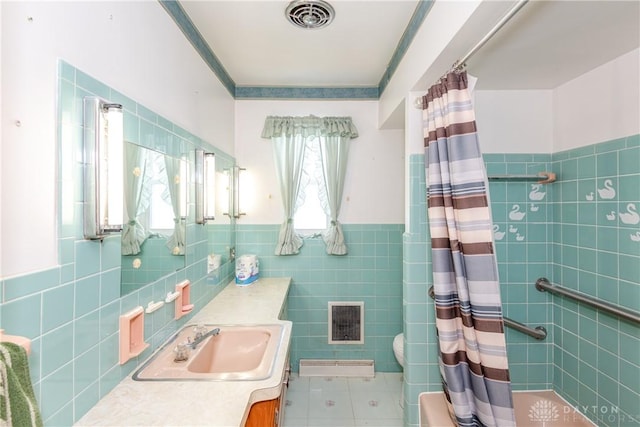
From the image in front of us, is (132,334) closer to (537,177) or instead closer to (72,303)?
(72,303)

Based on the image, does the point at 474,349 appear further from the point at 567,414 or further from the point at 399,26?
the point at 399,26

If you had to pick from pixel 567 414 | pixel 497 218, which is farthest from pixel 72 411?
pixel 567 414

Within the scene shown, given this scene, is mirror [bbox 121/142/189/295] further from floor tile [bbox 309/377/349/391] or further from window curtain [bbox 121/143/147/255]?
floor tile [bbox 309/377/349/391]

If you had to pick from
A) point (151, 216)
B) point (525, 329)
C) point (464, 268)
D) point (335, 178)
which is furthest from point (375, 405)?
point (151, 216)

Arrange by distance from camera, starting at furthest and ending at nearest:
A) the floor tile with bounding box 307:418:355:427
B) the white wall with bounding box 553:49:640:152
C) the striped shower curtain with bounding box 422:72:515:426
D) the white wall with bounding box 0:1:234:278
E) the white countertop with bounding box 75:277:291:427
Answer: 1. the floor tile with bounding box 307:418:355:427
2. the white wall with bounding box 553:49:640:152
3. the striped shower curtain with bounding box 422:72:515:426
4. the white countertop with bounding box 75:277:291:427
5. the white wall with bounding box 0:1:234:278

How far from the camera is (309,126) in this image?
254cm

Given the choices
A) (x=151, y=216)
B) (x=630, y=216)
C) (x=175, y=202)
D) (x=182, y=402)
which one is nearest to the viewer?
(x=182, y=402)

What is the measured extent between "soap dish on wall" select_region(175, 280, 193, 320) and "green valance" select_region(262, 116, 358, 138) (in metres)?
1.49

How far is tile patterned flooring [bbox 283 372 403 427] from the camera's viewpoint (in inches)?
79.9

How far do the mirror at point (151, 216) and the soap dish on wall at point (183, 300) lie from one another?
10 centimetres

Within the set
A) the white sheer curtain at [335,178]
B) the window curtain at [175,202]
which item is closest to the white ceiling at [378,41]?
the white sheer curtain at [335,178]

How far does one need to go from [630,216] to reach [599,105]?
61 cm

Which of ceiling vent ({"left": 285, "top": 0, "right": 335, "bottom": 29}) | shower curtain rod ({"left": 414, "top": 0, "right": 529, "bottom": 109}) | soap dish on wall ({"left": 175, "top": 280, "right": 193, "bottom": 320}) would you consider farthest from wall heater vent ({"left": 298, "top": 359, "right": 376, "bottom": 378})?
ceiling vent ({"left": 285, "top": 0, "right": 335, "bottom": 29})

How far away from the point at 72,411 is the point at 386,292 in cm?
220
